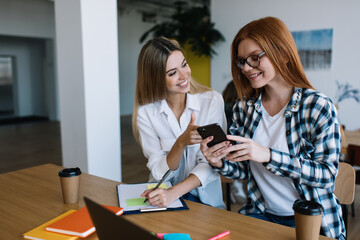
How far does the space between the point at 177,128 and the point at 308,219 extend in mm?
1053

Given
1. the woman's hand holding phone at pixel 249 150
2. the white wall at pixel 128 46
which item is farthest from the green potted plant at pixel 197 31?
the woman's hand holding phone at pixel 249 150

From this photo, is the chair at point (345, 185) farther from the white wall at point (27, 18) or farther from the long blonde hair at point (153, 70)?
the white wall at point (27, 18)

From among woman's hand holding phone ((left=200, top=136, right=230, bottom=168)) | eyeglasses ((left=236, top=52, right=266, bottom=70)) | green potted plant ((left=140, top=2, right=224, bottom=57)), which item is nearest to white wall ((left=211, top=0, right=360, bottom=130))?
green potted plant ((left=140, top=2, right=224, bottom=57))

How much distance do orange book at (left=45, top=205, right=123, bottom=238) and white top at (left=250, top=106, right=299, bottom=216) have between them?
75cm

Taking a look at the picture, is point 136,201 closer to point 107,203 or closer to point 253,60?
point 107,203

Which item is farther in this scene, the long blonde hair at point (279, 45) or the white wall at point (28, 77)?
the white wall at point (28, 77)

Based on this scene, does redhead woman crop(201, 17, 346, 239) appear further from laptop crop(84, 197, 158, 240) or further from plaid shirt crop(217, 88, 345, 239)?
laptop crop(84, 197, 158, 240)

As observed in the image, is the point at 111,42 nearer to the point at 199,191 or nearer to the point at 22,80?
the point at 199,191

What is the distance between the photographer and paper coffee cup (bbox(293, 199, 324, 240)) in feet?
3.02

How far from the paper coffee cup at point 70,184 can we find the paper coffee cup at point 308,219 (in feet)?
2.85

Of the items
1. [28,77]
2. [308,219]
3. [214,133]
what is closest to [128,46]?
[28,77]

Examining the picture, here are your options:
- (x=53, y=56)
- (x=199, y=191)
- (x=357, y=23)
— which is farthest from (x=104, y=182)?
(x=53, y=56)

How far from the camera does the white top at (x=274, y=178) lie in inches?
57.2

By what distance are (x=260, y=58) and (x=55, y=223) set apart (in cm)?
103
